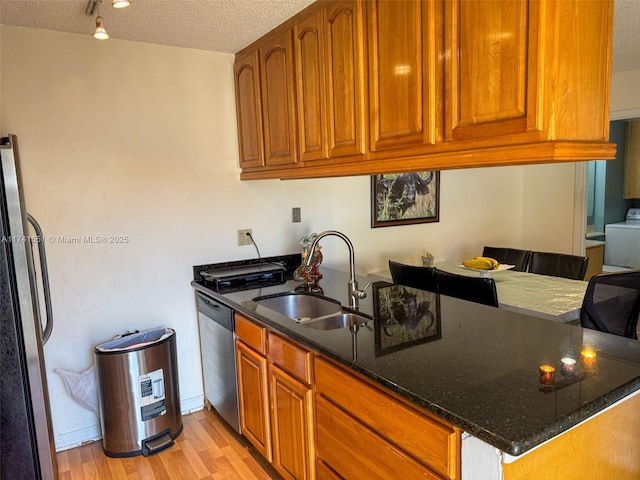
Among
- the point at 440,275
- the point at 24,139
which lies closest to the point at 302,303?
the point at 440,275

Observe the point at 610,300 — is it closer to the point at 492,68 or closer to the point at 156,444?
the point at 492,68

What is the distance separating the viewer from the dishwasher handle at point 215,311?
2.37m

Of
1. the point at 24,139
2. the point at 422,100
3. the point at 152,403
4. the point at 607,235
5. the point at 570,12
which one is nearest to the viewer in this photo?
the point at 570,12

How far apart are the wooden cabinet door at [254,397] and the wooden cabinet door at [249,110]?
1.08m

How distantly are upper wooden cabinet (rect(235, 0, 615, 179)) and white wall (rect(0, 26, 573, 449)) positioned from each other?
0.68 meters

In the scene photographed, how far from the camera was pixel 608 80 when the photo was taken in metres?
1.35

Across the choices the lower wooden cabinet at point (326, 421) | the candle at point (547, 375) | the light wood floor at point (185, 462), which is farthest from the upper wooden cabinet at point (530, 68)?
the light wood floor at point (185, 462)

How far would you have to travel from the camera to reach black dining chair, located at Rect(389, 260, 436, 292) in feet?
8.38

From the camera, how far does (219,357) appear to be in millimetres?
2559

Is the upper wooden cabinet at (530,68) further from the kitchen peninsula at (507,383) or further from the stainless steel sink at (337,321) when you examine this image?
the stainless steel sink at (337,321)

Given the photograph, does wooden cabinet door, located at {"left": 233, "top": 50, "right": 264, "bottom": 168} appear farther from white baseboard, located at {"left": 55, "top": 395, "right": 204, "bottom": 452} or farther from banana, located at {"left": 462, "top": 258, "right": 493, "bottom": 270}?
white baseboard, located at {"left": 55, "top": 395, "right": 204, "bottom": 452}

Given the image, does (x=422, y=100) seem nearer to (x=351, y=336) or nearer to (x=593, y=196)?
(x=351, y=336)

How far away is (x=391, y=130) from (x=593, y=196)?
526 centimetres

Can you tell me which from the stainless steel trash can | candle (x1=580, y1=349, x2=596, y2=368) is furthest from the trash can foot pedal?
candle (x1=580, y1=349, x2=596, y2=368)
